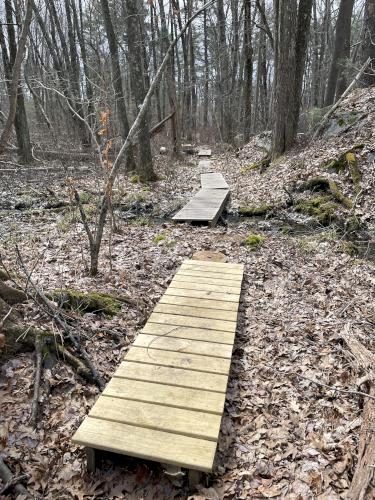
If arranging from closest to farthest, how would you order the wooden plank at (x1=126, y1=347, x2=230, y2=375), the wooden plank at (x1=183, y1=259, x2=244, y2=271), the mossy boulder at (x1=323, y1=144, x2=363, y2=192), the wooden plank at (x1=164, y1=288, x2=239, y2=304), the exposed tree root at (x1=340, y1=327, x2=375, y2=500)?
the exposed tree root at (x1=340, y1=327, x2=375, y2=500) → the wooden plank at (x1=126, y1=347, x2=230, y2=375) → the wooden plank at (x1=164, y1=288, x2=239, y2=304) → the wooden plank at (x1=183, y1=259, x2=244, y2=271) → the mossy boulder at (x1=323, y1=144, x2=363, y2=192)

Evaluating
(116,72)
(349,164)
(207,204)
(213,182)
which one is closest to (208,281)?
(207,204)

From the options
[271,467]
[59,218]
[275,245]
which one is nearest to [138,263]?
[275,245]

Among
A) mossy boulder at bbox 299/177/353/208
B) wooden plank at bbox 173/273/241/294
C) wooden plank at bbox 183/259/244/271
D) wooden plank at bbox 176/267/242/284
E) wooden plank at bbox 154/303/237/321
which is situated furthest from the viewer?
mossy boulder at bbox 299/177/353/208

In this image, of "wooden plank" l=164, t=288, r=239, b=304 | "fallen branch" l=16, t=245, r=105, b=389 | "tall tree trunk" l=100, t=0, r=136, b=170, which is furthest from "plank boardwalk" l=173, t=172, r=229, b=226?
"fallen branch" l=16, t=245, r=105, b=389

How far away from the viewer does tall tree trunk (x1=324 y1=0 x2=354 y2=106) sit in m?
14.8

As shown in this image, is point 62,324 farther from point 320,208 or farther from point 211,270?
point 320,208

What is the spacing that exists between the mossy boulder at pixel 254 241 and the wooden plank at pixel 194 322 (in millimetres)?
3064

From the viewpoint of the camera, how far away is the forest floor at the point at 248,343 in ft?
8.95

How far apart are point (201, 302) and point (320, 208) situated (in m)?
4.91

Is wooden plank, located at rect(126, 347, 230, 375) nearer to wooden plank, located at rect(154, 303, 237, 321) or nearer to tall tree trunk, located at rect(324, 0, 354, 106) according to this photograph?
wooden plank, located at rect(154, 303, 237, 321)

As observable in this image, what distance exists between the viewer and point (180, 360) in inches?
139

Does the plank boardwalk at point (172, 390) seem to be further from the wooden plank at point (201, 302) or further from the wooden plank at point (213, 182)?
the wooden plank at point (213, 182)

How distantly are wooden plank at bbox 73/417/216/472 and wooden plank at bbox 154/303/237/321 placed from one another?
69.6 inches

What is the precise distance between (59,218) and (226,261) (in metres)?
4.13
